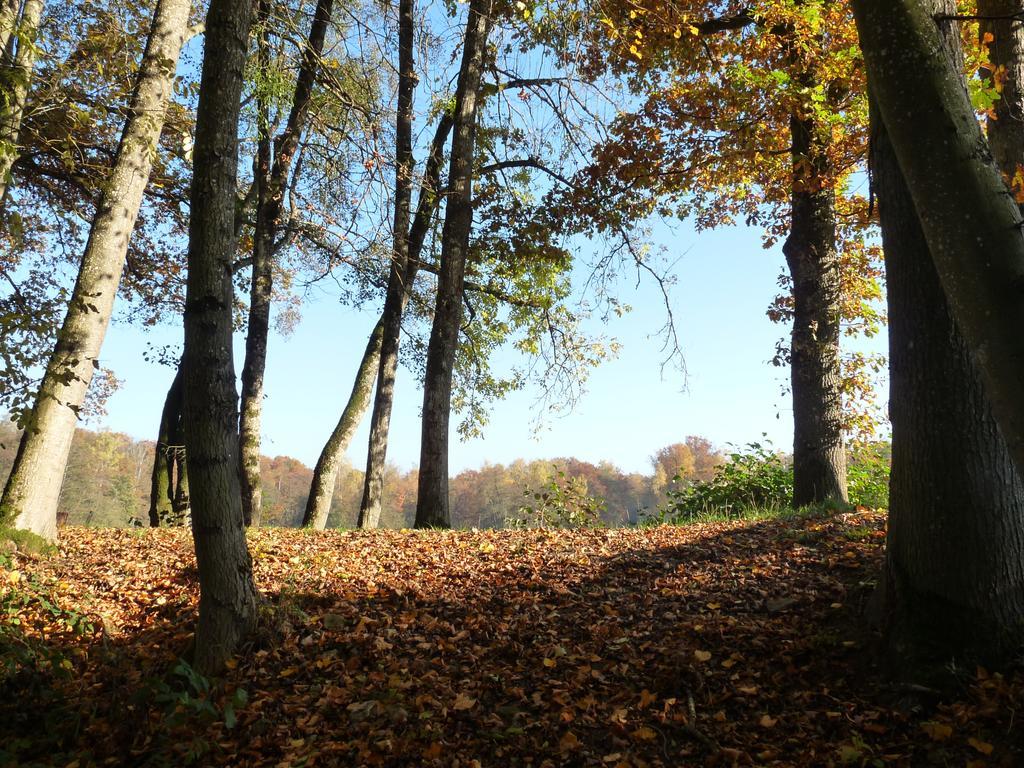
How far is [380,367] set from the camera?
429 inches

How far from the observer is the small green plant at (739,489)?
1119cm

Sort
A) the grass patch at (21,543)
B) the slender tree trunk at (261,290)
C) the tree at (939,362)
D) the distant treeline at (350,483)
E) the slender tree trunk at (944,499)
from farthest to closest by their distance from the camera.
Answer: the distant treeline at (350,483) < the slender tree trunk at (261,290) < the grass patch at (21,543) < the slender tree trunk at (944,499) < the tree at (939,362)

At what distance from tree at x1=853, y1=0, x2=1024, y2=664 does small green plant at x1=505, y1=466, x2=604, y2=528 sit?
6.93 meters

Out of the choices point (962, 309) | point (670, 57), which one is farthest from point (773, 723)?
point (670, 57)

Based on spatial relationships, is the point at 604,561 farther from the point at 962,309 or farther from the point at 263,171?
the point at 263,171

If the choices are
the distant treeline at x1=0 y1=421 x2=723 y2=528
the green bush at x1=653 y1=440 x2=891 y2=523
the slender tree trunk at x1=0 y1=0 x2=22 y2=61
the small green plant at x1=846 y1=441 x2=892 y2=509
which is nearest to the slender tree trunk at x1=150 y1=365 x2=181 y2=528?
the slender tree trunk at x1=0 y1=0 x2=22 y2=61

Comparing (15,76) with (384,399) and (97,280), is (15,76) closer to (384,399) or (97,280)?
(97,280)

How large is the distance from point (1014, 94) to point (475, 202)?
743 cm

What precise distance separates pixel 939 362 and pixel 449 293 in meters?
6.44

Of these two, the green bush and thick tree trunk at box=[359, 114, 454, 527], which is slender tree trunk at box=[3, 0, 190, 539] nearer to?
thick tree trunk at box=[359, 114, 454, 527]

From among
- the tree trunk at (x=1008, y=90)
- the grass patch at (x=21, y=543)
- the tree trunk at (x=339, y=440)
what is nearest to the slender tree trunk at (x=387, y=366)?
the tree trunk at (x=339, y=440)

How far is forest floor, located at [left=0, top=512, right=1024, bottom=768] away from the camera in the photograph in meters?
3.52

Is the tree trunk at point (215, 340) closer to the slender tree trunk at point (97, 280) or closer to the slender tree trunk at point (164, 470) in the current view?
Result: the slender tree trunk at point (97, 280)

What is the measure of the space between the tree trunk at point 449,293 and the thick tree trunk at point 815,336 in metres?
4.60
